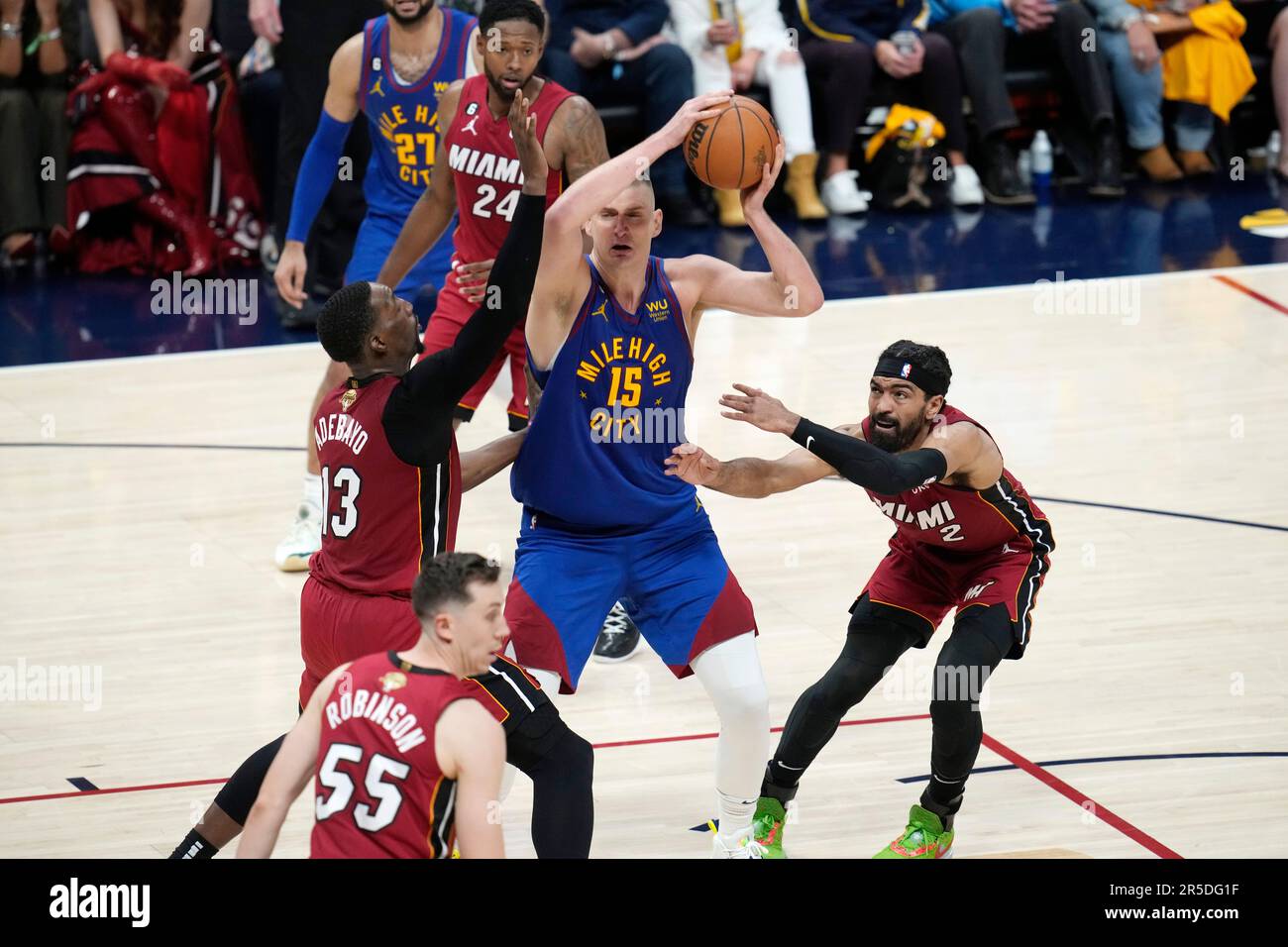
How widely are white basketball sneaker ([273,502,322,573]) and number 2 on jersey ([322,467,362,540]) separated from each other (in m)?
2.78

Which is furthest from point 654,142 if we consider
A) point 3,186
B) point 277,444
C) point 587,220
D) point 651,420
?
point 3,186

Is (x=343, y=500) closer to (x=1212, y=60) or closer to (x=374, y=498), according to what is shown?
(x=374, y=498)

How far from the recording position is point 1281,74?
45.9ft

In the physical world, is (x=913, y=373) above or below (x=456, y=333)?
above

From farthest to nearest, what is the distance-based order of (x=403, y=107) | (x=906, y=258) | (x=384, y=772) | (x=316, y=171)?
(x=906, y=258), (x=403, y=107), (x=316, y=171), (x=384, y=772)

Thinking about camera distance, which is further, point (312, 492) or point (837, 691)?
point (312, 492)

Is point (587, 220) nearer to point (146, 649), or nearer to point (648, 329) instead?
point (648, 329)

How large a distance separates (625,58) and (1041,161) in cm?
344

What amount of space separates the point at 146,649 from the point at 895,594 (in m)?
3.14

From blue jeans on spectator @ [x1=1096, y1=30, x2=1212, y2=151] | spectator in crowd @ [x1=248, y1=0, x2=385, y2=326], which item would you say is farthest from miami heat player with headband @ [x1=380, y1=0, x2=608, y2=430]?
blue jeans on spectator @ [x1=1096, y1=30, x2=1212, y2=151]

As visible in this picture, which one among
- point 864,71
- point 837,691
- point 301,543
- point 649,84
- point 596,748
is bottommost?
point 596,748

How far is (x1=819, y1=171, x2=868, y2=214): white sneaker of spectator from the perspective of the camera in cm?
1363
